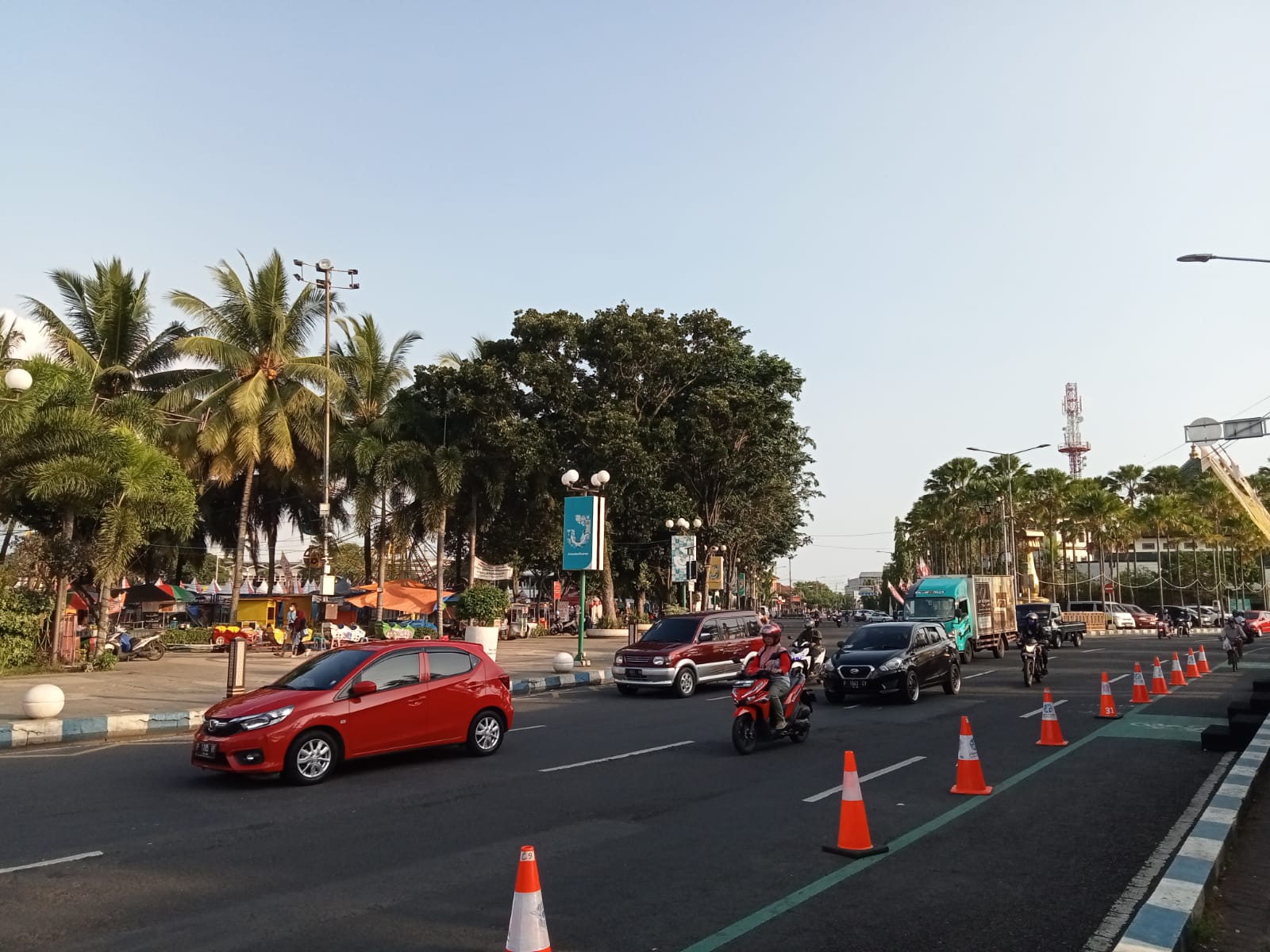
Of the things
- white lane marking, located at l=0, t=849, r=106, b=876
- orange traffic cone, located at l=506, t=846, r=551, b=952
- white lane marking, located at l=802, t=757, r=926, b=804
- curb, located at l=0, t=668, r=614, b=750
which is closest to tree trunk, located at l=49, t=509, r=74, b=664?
curb, located at l=0, t=668, r=614, b=750

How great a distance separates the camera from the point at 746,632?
2256 centimetres

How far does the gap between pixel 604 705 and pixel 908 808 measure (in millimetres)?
10758

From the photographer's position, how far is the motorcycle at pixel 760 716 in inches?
483

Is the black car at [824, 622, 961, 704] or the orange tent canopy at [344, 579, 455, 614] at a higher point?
the orange tent canopy at [344, 579, 455, 614]

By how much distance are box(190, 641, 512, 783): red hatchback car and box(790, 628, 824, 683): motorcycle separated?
4340 millimetres

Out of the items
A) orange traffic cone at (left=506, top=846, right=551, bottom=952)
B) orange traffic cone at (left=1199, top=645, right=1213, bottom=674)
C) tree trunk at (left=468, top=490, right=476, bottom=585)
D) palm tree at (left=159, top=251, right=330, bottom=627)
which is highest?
palm tree at (left=159, top=251, right=330, bottom=627)

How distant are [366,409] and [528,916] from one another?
1690 inches

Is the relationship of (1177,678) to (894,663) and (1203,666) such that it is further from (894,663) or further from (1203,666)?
(894,663)

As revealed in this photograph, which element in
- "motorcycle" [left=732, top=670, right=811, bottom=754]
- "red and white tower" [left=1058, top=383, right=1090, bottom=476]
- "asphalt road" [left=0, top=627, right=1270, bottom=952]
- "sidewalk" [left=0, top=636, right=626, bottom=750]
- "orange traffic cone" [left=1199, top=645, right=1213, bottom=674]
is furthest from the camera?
"red and white tower" [left=1058, top=383, right=1090, bottom=476]

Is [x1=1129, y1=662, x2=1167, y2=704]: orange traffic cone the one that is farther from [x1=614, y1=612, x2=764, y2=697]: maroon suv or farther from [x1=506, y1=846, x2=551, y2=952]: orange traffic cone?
[x1=506, y1=846, x2=551, y2=952]: orange traffic cone

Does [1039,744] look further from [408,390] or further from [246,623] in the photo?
[408,390]

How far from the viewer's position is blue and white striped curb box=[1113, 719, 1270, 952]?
461cm

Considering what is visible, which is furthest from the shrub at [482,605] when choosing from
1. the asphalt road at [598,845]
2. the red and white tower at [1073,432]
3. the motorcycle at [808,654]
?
the red and white tower at [1073,432]

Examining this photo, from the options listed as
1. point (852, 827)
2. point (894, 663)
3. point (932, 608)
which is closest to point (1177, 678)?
point (932, 608)
